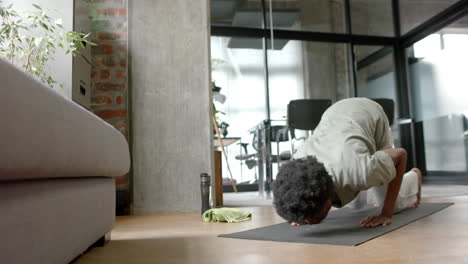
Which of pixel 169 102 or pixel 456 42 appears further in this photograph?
pixel 456 42

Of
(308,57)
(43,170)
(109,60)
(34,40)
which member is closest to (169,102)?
(109,60)

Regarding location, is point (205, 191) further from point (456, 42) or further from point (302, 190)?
point (456, 42)

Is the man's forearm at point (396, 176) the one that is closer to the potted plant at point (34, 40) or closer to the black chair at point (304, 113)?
the potted plant at point (34, 40)

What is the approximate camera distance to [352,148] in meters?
1.76

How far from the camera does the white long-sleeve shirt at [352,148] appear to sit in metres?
1.72

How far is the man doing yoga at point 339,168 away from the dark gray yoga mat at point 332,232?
0.24ft

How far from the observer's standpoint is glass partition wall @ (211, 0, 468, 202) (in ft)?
20.9

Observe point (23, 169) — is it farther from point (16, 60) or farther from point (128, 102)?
point (128, 102)

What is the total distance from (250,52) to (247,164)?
5.87 feet

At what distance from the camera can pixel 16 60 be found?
105 inches

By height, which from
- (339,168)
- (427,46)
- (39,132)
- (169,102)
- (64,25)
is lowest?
(339,168)

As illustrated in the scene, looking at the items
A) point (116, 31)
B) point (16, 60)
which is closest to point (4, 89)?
point (16, 60)

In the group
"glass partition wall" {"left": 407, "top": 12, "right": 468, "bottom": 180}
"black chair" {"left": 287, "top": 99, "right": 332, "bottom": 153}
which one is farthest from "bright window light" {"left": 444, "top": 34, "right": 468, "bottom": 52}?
"black chair" {"left": 287, "top": 99, "right": 332, "bottom": 153}

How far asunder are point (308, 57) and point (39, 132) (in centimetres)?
630
